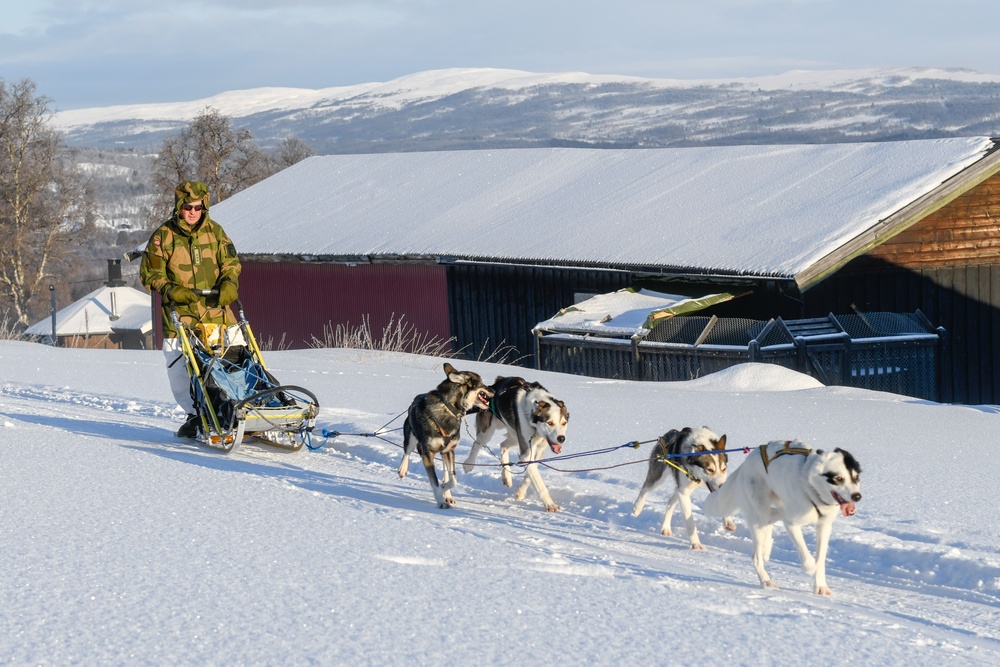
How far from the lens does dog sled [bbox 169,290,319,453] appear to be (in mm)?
9461

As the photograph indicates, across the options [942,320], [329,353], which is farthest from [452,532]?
[942,320]

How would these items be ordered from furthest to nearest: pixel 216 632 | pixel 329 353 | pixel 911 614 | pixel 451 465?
pixel 329 353 < pixel 451 465 < pixel 911 614 < pixel 216 632

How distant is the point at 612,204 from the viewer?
24453 mm

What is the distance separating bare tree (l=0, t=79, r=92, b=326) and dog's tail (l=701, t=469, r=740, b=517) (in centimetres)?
4959

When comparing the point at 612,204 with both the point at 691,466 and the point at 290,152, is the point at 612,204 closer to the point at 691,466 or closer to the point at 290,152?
the point at 691,466

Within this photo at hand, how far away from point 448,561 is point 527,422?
197cm

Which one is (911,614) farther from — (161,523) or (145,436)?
(145,436)

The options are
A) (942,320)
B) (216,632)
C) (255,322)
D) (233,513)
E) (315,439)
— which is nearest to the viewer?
(216,632)

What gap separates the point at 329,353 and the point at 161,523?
488 inches

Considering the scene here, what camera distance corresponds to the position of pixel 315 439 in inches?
420

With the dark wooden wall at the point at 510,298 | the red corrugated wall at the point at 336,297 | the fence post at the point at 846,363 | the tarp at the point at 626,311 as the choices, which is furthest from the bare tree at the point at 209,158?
the fence post at the point at 846,363

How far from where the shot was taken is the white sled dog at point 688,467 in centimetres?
692

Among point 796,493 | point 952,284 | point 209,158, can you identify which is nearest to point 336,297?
point 952,284

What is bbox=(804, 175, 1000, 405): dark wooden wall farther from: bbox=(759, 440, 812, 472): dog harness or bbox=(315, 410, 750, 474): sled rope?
bbox=(759, 440, 812, 472): dog harness
